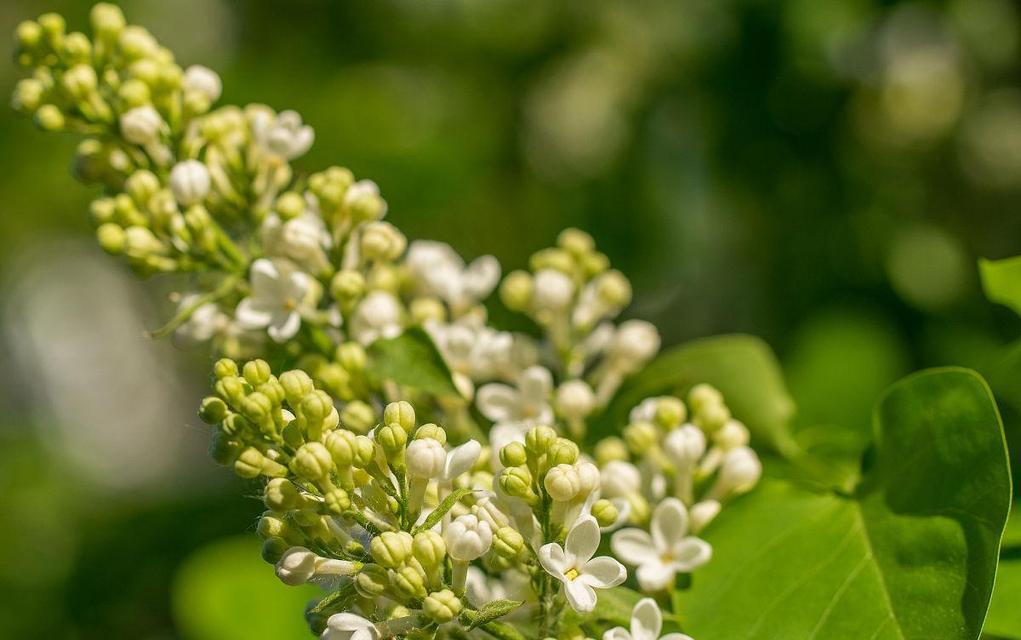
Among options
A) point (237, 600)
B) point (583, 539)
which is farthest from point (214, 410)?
point (237, 600)

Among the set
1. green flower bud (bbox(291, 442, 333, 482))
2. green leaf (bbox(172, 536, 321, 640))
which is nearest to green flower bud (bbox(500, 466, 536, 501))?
green flower bud (bbox(291, 442, 333, 482))

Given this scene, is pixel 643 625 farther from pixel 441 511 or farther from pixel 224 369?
pixel 224 369

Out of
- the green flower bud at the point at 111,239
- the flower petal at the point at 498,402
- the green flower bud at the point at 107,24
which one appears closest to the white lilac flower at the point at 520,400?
the flower petal at the point at 498,402

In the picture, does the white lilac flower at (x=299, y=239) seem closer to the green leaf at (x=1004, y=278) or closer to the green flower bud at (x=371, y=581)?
the green flower bud at (x=371, y=581)

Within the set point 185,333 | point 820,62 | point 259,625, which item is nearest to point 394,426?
point 185,333

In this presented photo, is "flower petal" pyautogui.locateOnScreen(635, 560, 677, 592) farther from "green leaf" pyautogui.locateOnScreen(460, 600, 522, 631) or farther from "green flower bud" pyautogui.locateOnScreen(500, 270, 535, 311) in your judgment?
"green flower bud" pyautogui.locateOnScreen(500, 270, 535, 311)

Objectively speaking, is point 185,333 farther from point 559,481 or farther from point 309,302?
point 559,481
